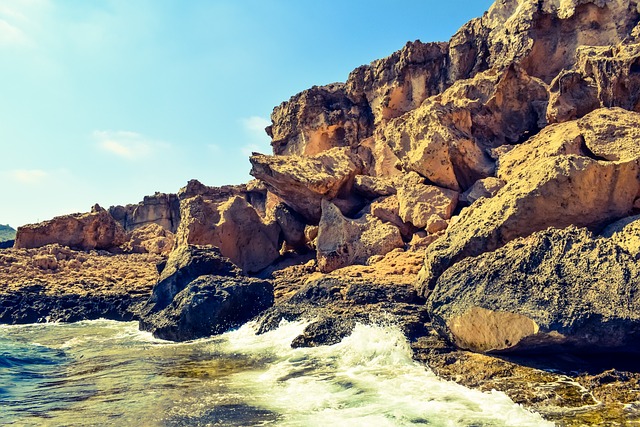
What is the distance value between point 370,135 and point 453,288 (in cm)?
1828

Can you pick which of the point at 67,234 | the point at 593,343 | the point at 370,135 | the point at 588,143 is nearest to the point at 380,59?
the point at 370,135

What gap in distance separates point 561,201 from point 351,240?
7.09m

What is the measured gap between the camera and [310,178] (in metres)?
16.6

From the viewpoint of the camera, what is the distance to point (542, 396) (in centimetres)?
599

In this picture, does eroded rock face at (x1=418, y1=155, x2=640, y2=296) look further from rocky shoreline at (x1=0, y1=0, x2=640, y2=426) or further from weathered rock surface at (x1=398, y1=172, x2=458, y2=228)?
weathered rock surface at (x1=398, y1=172, x2=458, y2=228)

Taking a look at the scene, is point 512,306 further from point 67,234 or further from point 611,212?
point 67,234

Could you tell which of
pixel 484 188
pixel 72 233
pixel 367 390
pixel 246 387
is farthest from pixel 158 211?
pixel 367 390

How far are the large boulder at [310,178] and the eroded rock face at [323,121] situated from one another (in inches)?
329

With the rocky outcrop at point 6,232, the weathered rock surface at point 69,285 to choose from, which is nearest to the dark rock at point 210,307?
the weathered rock surface at point 69,285

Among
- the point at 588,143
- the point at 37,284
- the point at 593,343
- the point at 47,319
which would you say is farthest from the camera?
the point at 37,284

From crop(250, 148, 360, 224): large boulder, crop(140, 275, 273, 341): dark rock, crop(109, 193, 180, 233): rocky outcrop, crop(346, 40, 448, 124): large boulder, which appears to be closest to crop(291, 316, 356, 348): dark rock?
crop(140, 275, 273, 341): dark rock

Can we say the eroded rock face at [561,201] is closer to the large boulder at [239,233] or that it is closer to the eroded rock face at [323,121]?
the large boulder at [239,233]

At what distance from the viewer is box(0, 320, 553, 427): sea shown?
231 inches

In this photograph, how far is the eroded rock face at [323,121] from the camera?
1032 inches
